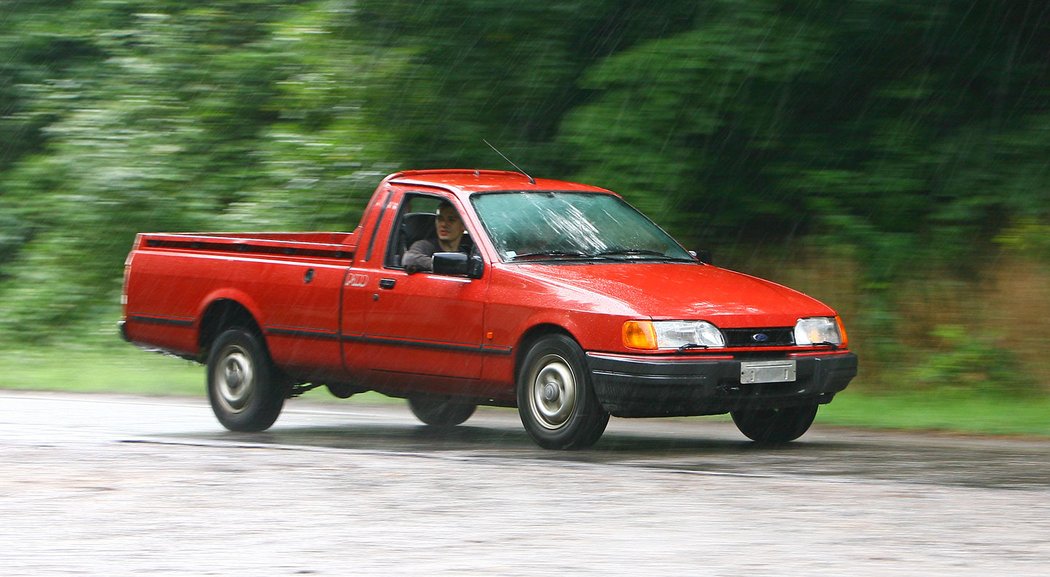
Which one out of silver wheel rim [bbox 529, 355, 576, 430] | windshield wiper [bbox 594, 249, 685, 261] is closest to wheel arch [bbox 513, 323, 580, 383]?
silver wheel rim [bbox 529, 355, 576, 430]

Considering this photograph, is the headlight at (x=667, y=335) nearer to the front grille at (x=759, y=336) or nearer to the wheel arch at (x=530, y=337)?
the front grille at (x=759, y=336)

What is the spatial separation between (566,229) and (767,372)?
1.83m

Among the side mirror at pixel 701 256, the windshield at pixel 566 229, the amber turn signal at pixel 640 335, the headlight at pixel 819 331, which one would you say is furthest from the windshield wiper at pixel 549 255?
the headlight at pixel 819 331

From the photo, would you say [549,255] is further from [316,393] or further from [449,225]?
[316,393]

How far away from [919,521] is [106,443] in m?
5.69

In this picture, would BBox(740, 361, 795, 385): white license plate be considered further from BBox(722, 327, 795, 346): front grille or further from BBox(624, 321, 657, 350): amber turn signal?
BBox(624, 321, 657, 350): amber turn signal

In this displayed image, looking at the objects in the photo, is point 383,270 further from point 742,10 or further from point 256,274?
point 742,10

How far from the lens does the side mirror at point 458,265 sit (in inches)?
407

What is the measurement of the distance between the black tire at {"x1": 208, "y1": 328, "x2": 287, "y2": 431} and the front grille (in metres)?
3.60

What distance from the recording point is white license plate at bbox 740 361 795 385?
966 cm

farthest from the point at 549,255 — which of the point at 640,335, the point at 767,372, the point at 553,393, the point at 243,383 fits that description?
the point at 243,383

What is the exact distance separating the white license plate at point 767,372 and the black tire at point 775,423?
2.08 ft

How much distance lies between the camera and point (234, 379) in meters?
12.0

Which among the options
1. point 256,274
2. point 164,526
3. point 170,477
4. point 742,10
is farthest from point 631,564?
point 742,10
